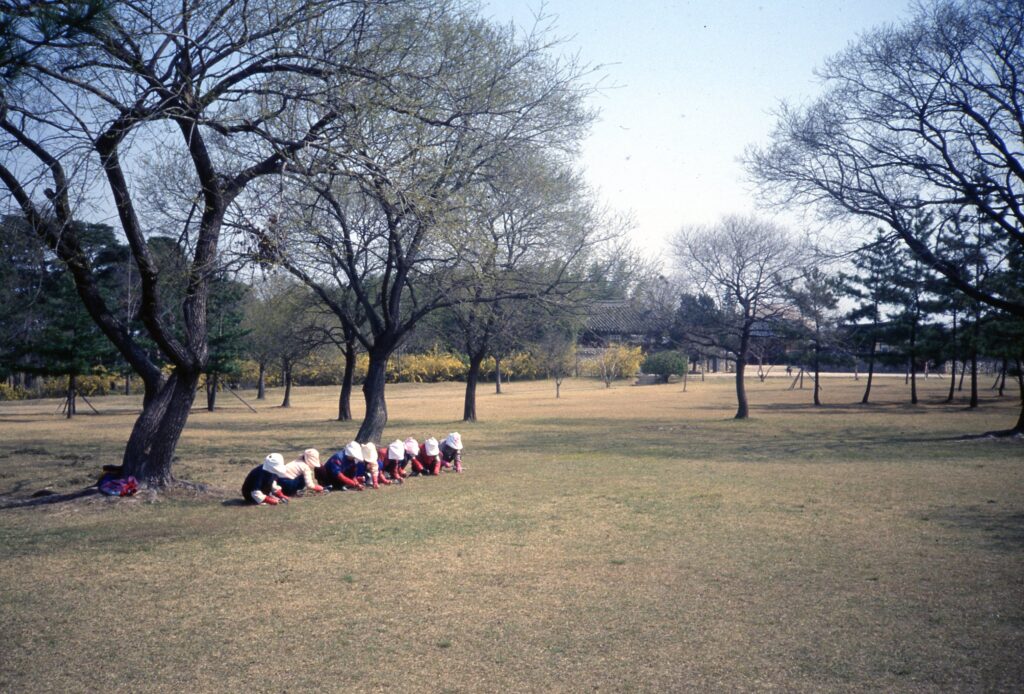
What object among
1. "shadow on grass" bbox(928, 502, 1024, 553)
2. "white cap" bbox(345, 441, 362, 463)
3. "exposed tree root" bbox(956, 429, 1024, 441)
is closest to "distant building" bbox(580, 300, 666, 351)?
"white cap" bbox(345, 441, 362, 463)

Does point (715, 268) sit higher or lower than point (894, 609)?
higher

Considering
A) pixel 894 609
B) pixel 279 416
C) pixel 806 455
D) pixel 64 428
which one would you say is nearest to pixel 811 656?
pixel 894 609

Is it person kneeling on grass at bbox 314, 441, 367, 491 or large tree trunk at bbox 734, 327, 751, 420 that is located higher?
large tree trunk at bbox 734, 327, 751, 420

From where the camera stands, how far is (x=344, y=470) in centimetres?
1291

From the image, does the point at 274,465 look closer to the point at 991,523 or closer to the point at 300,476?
the point at 300,476

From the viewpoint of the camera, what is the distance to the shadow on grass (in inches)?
324

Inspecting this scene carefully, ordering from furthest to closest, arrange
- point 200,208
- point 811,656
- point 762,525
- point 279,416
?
point 279,416 < point 200,208 < point 762,525 < point 811,656

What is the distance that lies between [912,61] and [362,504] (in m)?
16.0

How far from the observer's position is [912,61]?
1836 centimetres

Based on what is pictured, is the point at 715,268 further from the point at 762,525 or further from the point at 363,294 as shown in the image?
the point at 762,525

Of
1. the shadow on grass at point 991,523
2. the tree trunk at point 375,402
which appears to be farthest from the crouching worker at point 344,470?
the shadow on grass at point 991,523

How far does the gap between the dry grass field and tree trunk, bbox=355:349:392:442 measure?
400 cm

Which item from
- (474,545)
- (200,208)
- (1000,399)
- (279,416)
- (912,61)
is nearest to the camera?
(474,545)

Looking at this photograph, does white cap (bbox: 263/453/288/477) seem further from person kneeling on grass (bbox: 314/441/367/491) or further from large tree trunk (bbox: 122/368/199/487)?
large tree trunk (bbox: 122/368/199/487)
